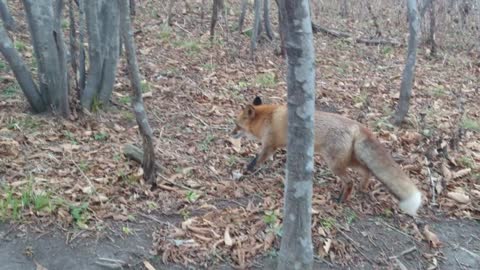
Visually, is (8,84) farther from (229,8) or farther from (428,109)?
(229,8)

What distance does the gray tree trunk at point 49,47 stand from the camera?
20.8 ft

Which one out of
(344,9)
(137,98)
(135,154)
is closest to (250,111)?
(135,154)

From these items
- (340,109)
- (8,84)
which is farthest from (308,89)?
(8,84)

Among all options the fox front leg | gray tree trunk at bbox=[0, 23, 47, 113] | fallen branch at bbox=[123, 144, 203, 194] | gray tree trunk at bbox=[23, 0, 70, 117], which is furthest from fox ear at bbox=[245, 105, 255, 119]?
gray tree trunk at bbox=[0, 23, 47, 113]

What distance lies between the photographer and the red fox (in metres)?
5.01

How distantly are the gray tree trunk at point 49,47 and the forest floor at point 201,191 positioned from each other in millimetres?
416

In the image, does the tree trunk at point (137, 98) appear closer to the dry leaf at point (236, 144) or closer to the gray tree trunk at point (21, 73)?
the dry leaf at point (236, 144)

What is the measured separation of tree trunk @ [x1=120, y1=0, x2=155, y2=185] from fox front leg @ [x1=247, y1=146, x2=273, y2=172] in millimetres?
1281

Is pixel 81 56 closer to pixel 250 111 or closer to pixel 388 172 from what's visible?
pixel 250 111

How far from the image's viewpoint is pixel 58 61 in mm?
6422

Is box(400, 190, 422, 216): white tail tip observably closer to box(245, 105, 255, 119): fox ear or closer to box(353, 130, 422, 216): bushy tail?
box(353, 130, 422, 216): bushy tail

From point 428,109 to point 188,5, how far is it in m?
7.93

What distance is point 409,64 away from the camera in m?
7.55

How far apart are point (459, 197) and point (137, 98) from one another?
383 centimetres
